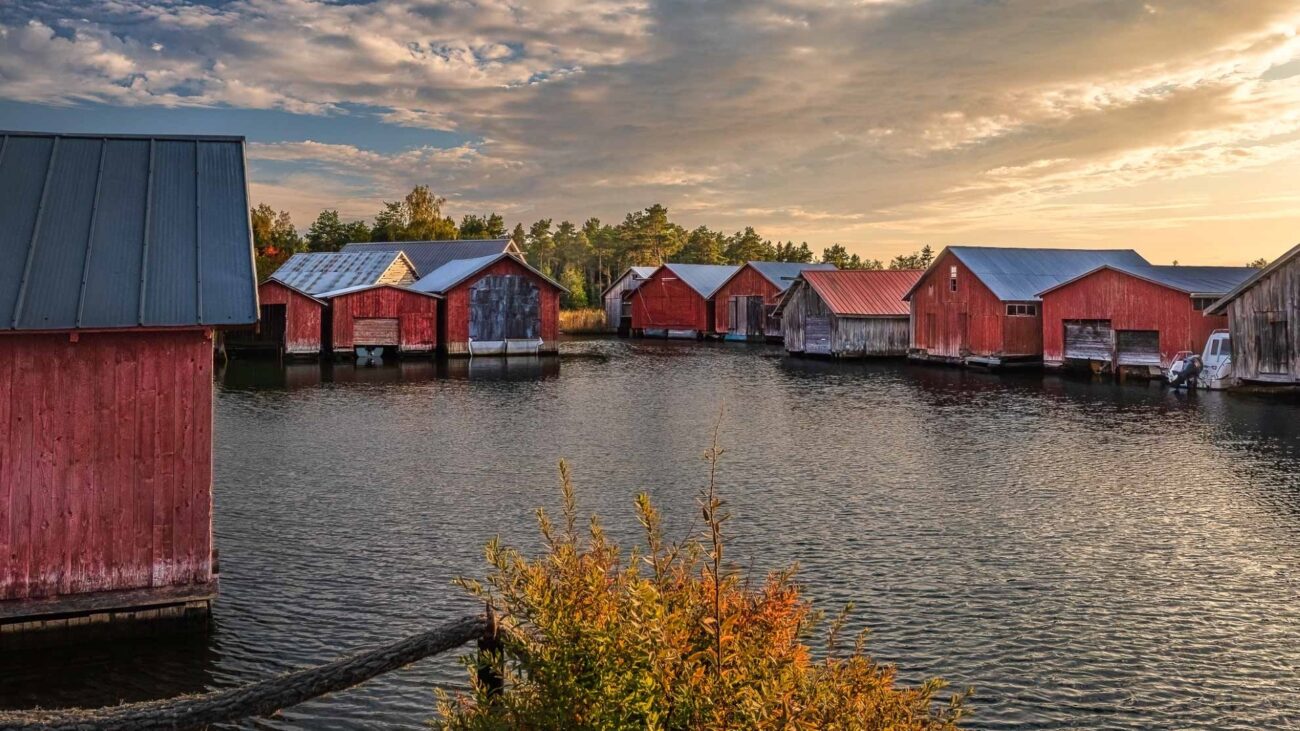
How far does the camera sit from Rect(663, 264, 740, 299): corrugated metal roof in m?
96.9

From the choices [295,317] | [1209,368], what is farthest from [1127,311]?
[295,317]

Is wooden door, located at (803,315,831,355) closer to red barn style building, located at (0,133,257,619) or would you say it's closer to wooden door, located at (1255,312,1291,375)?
wooden door, located at (1255,312,1291,375)

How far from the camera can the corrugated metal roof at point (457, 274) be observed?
219ft

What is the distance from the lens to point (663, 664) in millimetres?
5598

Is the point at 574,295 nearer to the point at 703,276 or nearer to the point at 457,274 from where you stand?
the point at 703,276

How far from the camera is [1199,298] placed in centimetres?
4844

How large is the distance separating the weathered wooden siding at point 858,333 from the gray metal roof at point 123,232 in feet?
188

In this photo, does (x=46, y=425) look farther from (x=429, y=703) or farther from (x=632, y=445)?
(x=632, y=445)

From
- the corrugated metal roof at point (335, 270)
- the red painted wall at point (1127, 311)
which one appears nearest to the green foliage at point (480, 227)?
the corrugated metal roof at point (335, 270)

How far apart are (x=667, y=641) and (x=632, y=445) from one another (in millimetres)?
24066

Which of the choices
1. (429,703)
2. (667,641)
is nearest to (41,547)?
(429,703)

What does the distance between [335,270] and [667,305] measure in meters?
36.6

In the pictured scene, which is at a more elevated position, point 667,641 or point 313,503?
point 667,641

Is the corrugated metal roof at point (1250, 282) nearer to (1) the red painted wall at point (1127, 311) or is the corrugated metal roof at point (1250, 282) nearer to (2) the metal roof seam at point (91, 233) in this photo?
(1) the red painted wall at point (1127, 311)
